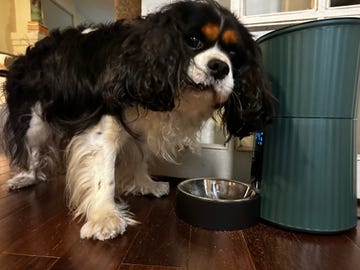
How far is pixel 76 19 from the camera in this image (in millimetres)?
7082

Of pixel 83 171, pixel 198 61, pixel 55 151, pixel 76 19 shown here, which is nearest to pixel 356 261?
pixel 198 61

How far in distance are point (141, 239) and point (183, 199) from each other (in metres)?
0.24

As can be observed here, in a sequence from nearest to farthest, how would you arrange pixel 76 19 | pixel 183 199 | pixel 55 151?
1. pixel 183 199
2. pixel 55 151
3. pixel 76 19

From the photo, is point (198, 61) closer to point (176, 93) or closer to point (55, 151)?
point (176, 93)

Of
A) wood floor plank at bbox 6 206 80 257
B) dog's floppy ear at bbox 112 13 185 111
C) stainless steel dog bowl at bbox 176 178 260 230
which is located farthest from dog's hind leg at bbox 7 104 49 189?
stainless steel dog bowl at bbox 176 178 260 230

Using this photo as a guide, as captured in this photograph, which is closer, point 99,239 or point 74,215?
point 99,239

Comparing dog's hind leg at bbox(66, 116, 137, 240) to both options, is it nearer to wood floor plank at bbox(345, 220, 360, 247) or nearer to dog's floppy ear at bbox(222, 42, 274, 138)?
dog's floppy ear at bbox(222, 42, 274, 138)

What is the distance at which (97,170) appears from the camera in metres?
1.17

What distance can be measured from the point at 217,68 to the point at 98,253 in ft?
2.15

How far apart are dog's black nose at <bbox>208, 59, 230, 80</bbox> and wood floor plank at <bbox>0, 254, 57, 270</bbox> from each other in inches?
27.9

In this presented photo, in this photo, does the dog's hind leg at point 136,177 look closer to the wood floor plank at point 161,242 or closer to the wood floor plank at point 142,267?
the wood floor plank at point 161,242

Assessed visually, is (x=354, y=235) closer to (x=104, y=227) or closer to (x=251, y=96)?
Answer: (x=251, y=96)

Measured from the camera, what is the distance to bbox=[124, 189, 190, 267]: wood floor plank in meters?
0.89

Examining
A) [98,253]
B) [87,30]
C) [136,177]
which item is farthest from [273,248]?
[87,30]
